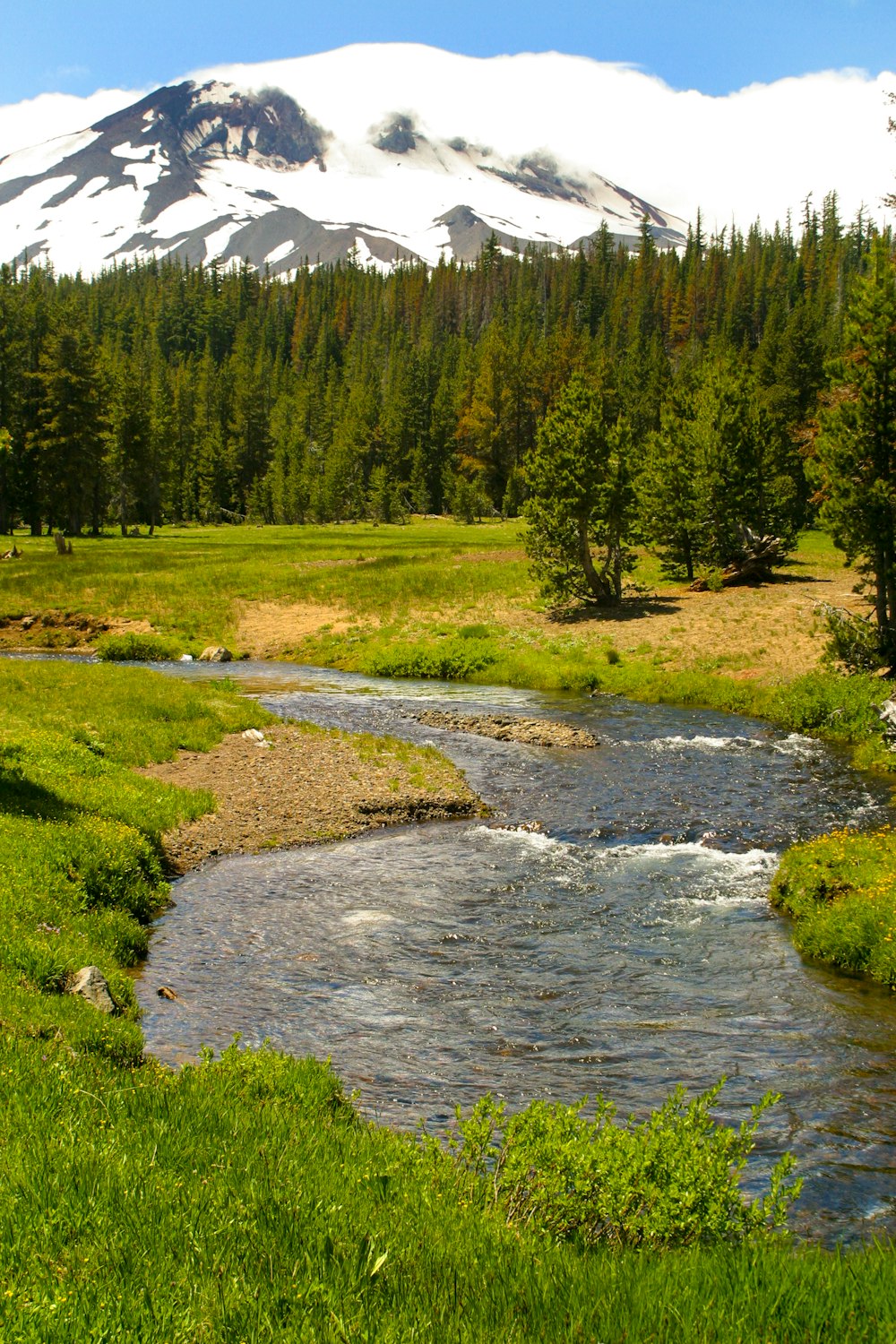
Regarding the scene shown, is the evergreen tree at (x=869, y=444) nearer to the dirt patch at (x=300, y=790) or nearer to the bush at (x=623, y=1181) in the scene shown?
the dirt patch at (x=300, y=790)

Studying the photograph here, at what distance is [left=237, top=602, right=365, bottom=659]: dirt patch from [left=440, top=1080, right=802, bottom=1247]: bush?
127 feet

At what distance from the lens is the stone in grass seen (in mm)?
10578

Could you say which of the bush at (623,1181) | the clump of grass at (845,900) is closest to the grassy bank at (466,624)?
the clump of grass at (845,900)

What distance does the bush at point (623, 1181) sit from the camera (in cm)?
699

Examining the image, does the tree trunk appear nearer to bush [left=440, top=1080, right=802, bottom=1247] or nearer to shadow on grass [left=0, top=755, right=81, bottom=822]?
shadow on grass [left=0, top=755, right=81, bottom=822]

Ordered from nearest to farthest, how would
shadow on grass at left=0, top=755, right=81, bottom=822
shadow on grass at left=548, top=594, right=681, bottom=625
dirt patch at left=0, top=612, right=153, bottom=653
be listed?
shadow on grass at left=0, top=755, right=81, bottom=822
shadow on grass at left=548, top=594, right=681, bottom=625
dirt patch at left=0, top=612, right=153, bottom=653

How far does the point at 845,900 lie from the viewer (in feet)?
47.7

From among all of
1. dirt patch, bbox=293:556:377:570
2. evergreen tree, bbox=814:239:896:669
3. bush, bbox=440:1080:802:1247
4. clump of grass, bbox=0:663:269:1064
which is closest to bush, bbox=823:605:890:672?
evergreen tree, bbox=814:239:896:669

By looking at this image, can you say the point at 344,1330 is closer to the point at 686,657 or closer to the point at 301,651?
the point at 686,657

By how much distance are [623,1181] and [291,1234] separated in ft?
8.23

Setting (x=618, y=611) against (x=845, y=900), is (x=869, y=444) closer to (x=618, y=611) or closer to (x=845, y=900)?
(x=618, y=611)

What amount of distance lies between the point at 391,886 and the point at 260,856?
3053mm

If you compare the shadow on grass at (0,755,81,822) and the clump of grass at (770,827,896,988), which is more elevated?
the shadow on grass at (0,755,81,822)

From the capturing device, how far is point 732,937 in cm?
1456
